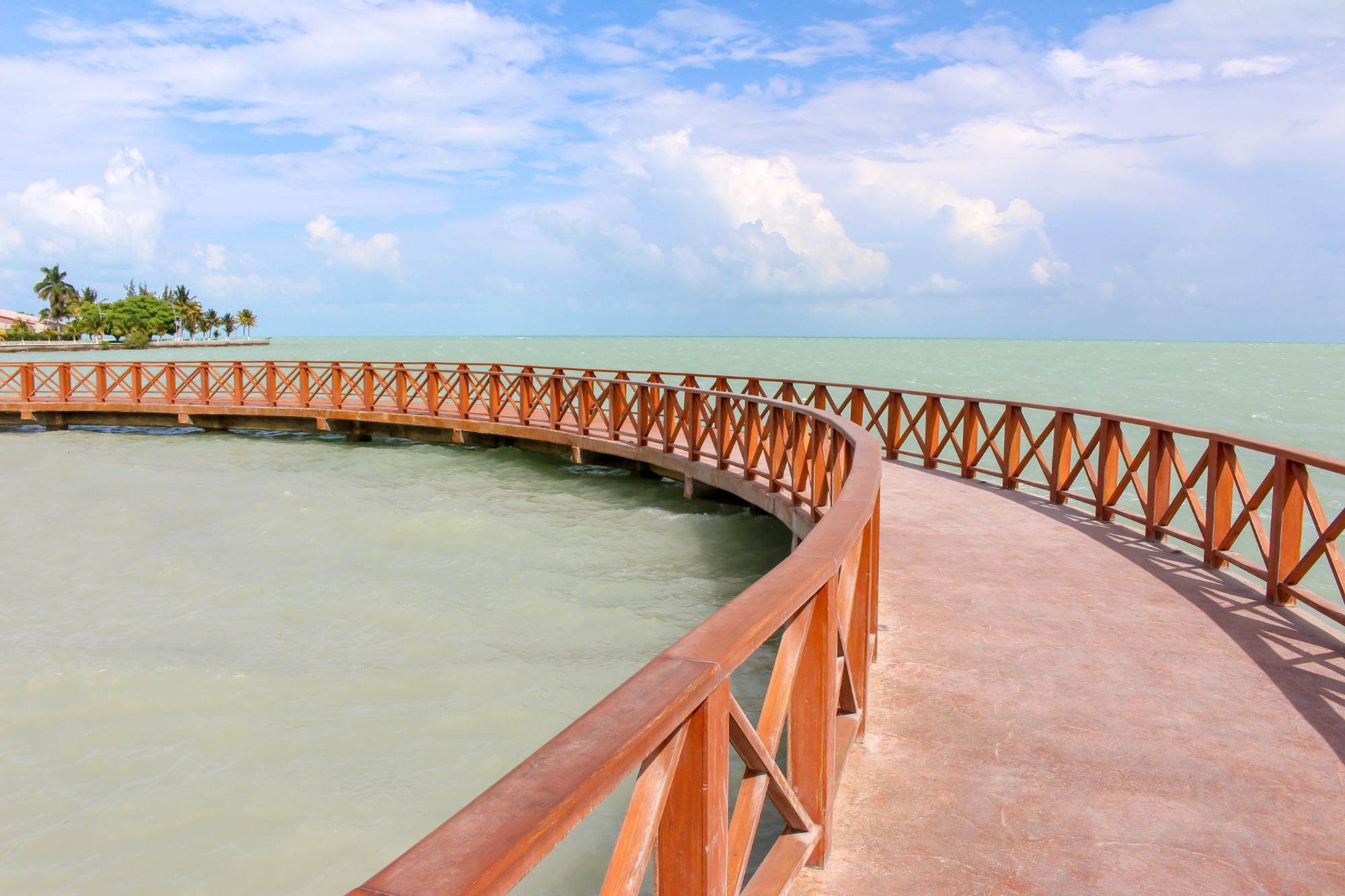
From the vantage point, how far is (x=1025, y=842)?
2838 mm

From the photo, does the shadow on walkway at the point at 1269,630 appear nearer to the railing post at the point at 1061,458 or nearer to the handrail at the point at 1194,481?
the handrail at the point at 1194,481

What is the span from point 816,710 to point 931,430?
30.7ft

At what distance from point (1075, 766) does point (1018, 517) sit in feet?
16.9

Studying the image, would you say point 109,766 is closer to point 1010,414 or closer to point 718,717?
point 718,717

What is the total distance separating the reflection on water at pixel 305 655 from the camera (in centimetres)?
478

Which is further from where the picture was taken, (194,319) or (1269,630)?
(194,319)

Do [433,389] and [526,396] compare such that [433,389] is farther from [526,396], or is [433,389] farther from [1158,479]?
[1158,479]

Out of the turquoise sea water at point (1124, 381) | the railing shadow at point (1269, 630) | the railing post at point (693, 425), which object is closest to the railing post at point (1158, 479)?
the railing shadow at point (1269, 630)

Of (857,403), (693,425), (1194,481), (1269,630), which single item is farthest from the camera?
(857,403)

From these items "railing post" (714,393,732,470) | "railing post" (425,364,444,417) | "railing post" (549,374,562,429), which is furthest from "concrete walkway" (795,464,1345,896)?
"railing post" (425,364,444,417)

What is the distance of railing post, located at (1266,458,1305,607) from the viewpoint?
548cm

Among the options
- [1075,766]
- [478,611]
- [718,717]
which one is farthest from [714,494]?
[718,717]

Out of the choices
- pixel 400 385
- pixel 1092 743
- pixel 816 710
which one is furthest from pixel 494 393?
pixel 816 710

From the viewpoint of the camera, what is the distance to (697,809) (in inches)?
68.4
